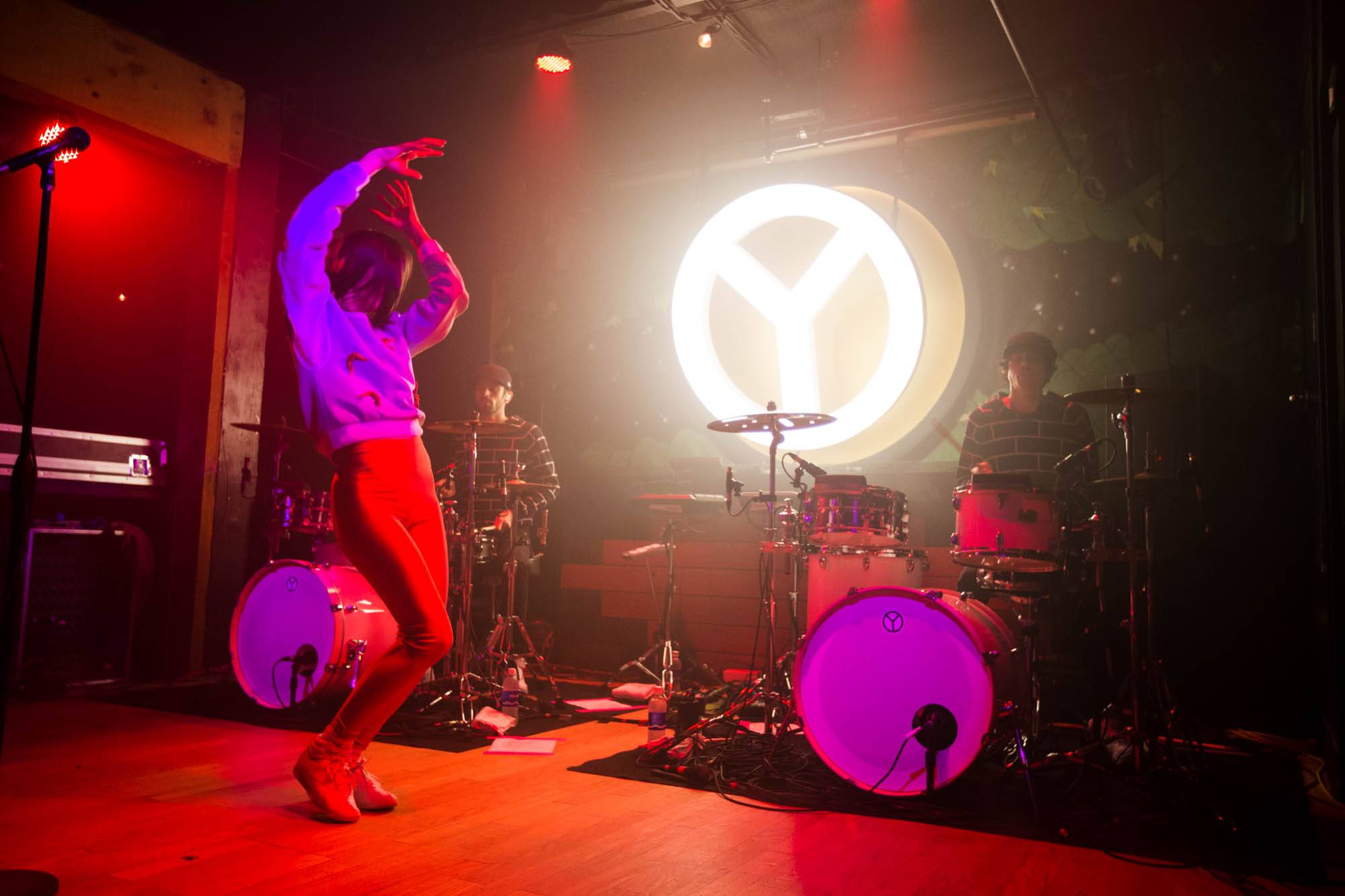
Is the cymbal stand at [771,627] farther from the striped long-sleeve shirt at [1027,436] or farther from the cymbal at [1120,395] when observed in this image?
the cymbal at [1120,395]

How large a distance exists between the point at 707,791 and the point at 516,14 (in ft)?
15.3

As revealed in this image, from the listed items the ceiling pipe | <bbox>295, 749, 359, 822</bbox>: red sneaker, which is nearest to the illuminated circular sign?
the ceiling pipe

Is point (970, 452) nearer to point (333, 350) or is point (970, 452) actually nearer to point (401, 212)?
point (401, 212)

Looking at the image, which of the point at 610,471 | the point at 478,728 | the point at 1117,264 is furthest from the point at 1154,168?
the point at 478,728

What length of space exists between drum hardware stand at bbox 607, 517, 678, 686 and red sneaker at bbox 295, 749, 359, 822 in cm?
270

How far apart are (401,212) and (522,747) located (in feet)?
7.79

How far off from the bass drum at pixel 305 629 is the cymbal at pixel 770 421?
195 cm

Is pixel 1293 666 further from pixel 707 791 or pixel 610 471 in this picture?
pixel 610 471

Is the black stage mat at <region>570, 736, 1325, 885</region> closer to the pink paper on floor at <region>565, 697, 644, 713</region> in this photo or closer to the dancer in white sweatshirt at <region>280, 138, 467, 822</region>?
the dancer in white sweatshirt at <region>280, 138, 467, 822</region>

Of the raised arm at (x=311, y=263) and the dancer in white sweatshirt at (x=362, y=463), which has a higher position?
the raised arm at (x=311, y=263)

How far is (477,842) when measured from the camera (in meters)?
2.67

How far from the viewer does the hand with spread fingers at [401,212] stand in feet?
10.1

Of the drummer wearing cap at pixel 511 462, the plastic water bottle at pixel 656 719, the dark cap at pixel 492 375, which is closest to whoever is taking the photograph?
the plastic water bottle at pixel 656 719

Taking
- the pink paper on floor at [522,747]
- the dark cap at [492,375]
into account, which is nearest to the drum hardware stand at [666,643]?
the pink paper on floor at [522,747]
